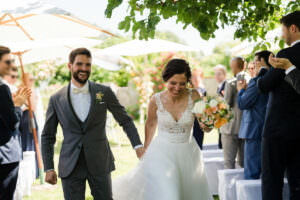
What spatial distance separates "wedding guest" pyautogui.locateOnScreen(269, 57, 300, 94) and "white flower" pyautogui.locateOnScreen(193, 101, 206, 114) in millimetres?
875

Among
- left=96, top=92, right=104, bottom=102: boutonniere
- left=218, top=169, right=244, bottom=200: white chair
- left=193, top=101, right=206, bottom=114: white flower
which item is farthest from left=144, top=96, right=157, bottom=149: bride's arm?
left=218, top=169, right=244, bottom=200: white chair

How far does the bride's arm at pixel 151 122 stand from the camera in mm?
4594

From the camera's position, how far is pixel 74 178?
3.61 m

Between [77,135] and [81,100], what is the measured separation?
1.21 feet

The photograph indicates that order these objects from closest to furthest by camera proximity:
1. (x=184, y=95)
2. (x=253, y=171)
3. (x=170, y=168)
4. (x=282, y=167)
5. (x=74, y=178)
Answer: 1. (x=74, y=178)
2. (x=282, y=167)
3. (x=170, y=168)
4. (x=184, y=95)
5. (x=253, y=171)

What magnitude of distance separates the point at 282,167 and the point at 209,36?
1.58 meters

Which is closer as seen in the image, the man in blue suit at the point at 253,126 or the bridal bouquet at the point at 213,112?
the bridal bouquet at the point at 213,112

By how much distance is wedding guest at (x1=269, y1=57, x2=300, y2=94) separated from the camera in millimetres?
3459

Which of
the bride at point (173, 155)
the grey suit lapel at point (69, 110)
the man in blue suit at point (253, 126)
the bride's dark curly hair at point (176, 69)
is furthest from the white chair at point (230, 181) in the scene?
the grey suit lapel at point (69, 110)

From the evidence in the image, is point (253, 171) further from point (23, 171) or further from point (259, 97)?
point (23, 171)

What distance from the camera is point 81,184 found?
364cm

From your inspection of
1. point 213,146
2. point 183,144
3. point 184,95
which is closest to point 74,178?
point 183,144

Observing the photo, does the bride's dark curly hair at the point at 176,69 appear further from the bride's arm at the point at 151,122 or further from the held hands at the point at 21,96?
the held hands at the point at 21,96

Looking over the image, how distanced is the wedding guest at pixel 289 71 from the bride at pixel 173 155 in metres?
1.05
